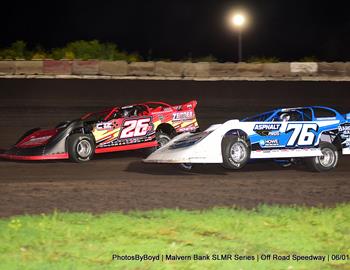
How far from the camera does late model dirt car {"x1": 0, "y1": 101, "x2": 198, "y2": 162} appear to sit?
1364cm

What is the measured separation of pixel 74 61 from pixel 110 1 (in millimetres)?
26576

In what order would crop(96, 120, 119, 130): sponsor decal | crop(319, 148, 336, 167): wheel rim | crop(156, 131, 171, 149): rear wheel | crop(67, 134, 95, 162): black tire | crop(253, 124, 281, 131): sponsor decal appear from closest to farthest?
1. crop(253, 124, 281, 131): sponsor decal
2. crop(319, 148, 336, 167): wheel rim
3. crop(67, 134, 95, 162): black tire
4. crop(96, 120, 119, 130): sponsor decal
5. crop(156, 131, 171, 149): rear wheel

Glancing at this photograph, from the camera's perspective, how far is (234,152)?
11.9 meters

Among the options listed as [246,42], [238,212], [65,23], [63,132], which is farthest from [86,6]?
[238,212]

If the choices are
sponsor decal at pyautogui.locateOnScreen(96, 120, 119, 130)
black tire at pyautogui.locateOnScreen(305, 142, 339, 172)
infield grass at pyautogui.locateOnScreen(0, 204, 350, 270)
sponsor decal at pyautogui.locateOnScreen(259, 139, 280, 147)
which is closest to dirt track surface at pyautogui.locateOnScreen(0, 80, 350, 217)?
black tire at pyautogui.locateOnScreen(305, 142, 339, 172)

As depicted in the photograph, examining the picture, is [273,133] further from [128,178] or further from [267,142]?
[128,178]

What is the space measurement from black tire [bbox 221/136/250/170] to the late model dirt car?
3.15 m

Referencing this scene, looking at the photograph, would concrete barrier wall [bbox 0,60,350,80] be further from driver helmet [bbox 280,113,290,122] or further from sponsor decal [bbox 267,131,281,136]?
sponsor decal [bbox 267,131,281,136]

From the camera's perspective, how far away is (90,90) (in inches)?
888

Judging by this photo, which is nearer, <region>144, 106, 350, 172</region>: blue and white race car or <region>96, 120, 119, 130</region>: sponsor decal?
<region>144, 106, 350, 172</region>: blue and white race car

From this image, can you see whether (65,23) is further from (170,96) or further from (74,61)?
(170,96)

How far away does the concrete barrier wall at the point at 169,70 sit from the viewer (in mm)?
23891

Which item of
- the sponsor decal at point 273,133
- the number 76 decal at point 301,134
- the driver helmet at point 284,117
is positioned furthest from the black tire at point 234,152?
the driver helmet at point 284,117

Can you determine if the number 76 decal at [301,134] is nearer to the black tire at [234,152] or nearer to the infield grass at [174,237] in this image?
the black tire at [234,152]
